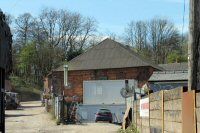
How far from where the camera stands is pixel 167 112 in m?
11.8

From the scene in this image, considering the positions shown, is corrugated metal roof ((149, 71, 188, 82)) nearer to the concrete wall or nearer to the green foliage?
the concrete wall

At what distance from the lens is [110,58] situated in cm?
7900

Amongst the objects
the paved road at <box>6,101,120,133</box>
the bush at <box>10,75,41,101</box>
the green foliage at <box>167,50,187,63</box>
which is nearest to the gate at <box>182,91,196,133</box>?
the paved road at <box>6,101,120,133</box>

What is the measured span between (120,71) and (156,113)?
61.5 m

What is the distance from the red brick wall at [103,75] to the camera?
7319cm

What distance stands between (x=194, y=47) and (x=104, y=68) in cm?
6738

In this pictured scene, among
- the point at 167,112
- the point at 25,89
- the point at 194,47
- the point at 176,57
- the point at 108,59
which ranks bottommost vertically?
the point at 25,89

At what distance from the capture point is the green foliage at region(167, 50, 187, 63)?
10560cm

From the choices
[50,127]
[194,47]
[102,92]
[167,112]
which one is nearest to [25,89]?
[102,92]

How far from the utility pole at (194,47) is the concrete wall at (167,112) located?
2.17ft

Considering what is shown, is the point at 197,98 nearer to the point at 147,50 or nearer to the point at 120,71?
the point at 120,71

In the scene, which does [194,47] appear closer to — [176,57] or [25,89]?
[176,57]

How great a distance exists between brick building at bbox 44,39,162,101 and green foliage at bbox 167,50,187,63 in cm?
2700

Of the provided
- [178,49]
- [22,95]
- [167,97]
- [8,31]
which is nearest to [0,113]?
[8,31]
